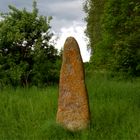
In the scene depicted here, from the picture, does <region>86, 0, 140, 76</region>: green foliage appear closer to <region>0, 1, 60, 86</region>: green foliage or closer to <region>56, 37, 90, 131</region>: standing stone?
<region>0, 1, 60, 86</region>: green foliage

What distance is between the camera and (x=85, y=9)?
44469 mm

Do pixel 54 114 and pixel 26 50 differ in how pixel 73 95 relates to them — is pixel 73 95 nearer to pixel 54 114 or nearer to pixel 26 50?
pixel 54 114

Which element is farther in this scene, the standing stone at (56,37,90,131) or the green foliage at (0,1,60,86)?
the green foliage at (0,1,60,86)

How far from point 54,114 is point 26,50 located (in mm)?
5263

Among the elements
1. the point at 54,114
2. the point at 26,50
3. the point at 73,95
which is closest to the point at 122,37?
the point at 26,50

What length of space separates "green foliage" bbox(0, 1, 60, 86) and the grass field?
102cm

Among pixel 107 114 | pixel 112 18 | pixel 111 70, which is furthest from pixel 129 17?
pixel 107 114

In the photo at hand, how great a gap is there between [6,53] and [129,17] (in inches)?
269

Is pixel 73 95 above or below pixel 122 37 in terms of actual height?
below

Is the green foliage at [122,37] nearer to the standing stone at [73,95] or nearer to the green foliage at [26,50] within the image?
the green foliage at [26,50]

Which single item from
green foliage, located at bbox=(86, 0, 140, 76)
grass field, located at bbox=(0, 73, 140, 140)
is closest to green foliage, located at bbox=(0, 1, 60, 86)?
grass field, located at bbox=(0, 73, 140, 140)

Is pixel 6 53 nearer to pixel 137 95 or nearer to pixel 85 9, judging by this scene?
pixel 137 95

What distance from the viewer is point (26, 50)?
67.0 ft

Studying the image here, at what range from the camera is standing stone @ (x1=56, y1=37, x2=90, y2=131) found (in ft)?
47.9
